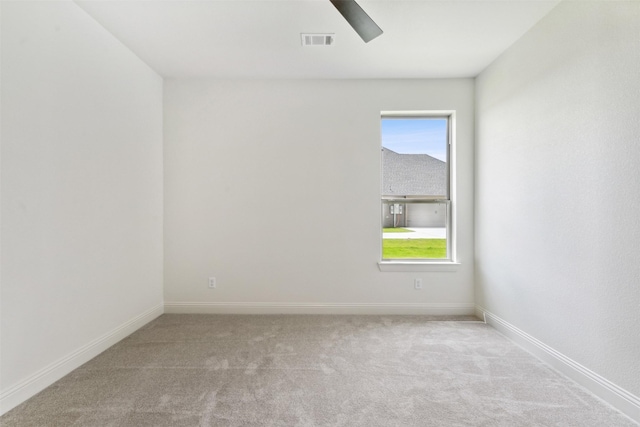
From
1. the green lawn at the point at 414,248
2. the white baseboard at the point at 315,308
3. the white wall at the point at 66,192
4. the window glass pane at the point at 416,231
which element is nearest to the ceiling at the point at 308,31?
the white wall at the point at 66,192

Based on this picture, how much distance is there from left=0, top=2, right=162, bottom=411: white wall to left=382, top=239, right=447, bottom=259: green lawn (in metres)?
2.65

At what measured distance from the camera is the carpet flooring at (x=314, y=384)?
1719 millimetres

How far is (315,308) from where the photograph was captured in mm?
3406

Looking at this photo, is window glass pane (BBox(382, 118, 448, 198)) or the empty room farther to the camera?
window glass pane (BBox(382, 118, 448, 198))

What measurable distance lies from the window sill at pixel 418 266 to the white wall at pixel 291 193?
0.22 feet

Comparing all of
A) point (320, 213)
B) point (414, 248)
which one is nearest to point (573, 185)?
point (414, 248)

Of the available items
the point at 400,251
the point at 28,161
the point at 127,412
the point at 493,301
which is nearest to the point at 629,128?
the point at 493,301

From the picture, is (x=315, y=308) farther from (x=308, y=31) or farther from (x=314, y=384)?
(x=308, y=31)

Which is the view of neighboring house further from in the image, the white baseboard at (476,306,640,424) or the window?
the white baseboard at (476,306,640,424)

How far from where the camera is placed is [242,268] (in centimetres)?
343

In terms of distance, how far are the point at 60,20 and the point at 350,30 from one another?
209cm

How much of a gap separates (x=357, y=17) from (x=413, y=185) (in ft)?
7.32

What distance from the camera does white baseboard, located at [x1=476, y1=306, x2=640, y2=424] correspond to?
173cm

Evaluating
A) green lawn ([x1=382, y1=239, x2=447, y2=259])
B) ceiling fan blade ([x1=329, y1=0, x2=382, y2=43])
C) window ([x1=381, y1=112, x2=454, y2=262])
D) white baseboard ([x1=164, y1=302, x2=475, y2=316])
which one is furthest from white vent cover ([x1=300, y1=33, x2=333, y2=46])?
white baseboard ([x1=164, y1=302, x2=475, y2=316])
